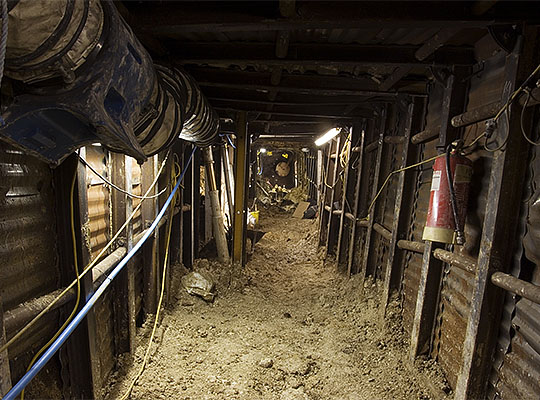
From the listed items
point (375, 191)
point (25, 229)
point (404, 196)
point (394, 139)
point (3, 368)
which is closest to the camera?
point (3, 368)

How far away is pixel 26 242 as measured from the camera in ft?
4.56

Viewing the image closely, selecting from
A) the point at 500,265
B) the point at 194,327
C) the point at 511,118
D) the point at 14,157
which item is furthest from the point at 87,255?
the point at 511,118

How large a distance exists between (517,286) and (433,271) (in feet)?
3.04

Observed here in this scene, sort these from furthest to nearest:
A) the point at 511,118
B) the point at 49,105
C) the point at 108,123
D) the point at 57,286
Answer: the point at 511,118 → the point at 57,286 → the point at 108,123 → the point at 49,105

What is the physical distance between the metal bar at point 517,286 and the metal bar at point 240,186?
12.6 ft

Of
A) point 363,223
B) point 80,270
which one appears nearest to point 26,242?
point 80,270

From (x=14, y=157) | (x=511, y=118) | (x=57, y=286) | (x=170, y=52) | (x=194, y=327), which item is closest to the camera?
(x=14, y=157)

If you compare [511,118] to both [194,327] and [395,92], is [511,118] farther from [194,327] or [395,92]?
[194,327]

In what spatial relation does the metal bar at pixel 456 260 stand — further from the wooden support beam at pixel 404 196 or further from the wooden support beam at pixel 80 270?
the wooden support beam at pixel 80 270

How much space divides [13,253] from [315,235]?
6750mm

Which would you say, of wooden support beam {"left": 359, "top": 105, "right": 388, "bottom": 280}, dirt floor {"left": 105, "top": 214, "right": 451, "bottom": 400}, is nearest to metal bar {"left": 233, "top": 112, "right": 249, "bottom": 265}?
dirt floor {"left": 105, "top": 214, "right": 451, "bottom": 400}

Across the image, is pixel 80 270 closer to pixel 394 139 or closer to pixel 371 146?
pixel 394 139

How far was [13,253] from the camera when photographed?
4.30 feet

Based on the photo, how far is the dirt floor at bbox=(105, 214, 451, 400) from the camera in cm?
249
